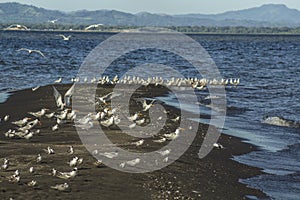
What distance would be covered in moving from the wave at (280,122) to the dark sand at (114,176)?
6.37 metres

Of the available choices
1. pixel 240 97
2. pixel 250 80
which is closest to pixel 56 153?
pixel 240 97

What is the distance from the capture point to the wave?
24047 millimetres

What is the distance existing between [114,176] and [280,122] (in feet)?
43.1

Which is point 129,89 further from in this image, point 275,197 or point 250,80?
point 275,197

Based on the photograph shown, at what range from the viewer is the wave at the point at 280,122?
24.0 meters

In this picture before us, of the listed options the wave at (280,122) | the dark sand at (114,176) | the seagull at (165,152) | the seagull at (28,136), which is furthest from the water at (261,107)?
the seagull at (28,136)

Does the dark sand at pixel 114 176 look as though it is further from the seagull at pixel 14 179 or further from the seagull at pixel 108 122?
the seagull at pixel 108 122

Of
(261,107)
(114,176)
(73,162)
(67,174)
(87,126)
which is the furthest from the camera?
(261,107)

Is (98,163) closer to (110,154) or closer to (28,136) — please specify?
(110,154)

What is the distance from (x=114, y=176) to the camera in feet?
42.2

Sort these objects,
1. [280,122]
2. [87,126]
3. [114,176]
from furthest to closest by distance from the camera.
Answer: [280,122] → [87,126] → [114,176]

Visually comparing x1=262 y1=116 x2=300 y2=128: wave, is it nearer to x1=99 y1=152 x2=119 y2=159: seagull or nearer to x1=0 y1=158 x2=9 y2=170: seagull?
x1=99 y1=152 x2=119 y2=159: seagull

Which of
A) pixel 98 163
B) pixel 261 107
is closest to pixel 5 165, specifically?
pixel 98 163

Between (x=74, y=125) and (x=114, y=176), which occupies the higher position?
(x=114, y=176)
